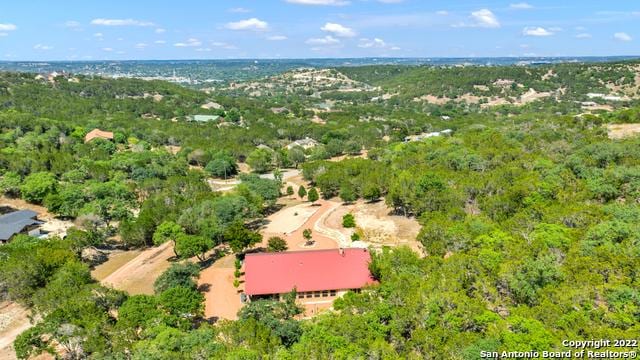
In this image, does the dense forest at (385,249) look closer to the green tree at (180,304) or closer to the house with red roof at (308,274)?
the green tree at (180,304)

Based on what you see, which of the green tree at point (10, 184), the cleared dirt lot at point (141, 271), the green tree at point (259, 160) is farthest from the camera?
the green tree at point (259, 160)

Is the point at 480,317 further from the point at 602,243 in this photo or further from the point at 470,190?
the point at 470,190

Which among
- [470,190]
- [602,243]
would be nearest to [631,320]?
[602,243]

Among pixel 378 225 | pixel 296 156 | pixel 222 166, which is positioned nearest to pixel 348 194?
pixel 378 225

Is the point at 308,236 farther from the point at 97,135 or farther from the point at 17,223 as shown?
the point at 97,135

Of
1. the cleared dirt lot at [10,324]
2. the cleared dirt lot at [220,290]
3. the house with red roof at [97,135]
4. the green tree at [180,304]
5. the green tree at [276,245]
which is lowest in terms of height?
the cleared dirt lot at [10,324]

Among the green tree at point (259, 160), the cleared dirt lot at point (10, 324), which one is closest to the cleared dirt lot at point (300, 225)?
the cleared dirt lot at point (10, 324)

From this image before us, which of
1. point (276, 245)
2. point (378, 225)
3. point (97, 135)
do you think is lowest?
point (378, 225)
